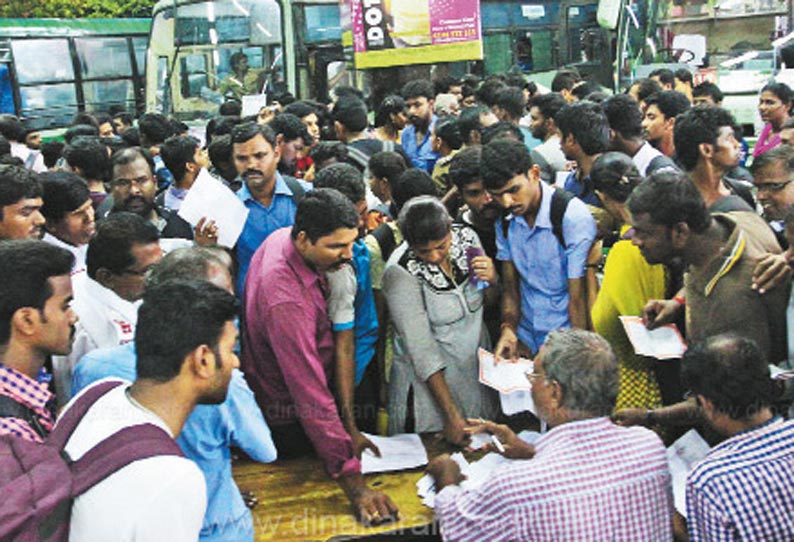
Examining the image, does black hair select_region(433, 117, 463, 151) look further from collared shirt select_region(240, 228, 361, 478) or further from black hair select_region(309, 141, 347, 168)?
collared shirt select_region(240, 228, 361, 478)

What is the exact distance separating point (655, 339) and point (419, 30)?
5248mm

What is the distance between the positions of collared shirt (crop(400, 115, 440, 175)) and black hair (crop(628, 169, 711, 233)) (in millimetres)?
3813

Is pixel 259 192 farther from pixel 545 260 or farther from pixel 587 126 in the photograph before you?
pixel 587 126

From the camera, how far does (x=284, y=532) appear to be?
8.71ft

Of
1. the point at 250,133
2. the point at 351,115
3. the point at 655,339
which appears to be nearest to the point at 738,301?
the point at 655,339

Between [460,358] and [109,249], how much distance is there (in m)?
1.39

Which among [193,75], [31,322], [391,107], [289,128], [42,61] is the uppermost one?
[42,61]

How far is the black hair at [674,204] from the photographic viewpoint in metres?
2.63

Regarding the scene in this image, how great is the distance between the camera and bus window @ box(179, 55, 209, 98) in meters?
10.7

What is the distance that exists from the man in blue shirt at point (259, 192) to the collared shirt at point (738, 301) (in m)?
2.11

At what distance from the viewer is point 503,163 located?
331 cm

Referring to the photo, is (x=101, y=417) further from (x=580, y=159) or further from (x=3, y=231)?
(x=580, y=159)

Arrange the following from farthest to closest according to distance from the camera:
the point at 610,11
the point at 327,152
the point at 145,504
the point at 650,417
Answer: the point at 610,11 → the point at 327,152 → the point at 650,417 → the point at 145,504

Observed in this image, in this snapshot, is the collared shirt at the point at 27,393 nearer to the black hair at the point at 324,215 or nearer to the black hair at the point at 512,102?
the black hair at the point at 324,215
